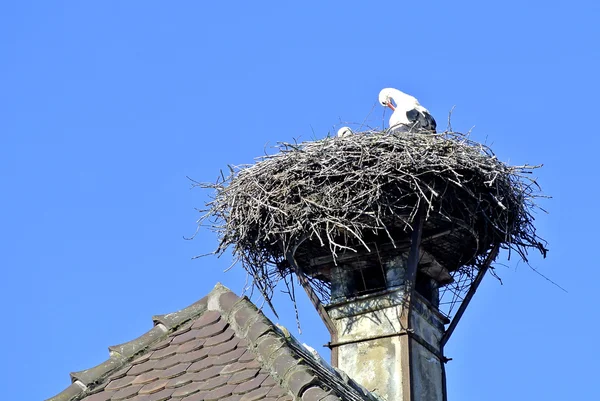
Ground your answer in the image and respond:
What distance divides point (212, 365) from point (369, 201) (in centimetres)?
425

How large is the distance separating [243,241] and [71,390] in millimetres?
4709

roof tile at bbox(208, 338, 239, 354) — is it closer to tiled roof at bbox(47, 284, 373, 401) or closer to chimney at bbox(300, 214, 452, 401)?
tiled roof at bbox(47, 284, 373, 401)

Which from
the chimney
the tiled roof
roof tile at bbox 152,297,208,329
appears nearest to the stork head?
the chimney

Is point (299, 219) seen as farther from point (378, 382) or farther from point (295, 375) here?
point (295, 375)

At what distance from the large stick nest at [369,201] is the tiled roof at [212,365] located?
11.3 feet

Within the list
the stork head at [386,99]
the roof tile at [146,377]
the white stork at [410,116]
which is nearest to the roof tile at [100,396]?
the roof tile at [146,377]

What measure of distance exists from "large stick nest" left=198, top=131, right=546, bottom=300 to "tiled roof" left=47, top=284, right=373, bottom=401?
3458mm

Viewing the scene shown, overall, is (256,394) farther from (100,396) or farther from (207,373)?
(100,396)

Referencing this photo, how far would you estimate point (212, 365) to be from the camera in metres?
5.48

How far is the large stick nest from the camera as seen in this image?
973 cm

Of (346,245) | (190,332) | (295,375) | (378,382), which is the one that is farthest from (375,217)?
(295,375)

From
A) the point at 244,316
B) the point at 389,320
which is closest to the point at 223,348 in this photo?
the point at 244,316

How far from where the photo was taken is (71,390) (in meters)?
5.68

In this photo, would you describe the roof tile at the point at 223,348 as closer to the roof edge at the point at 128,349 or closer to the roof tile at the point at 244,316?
the roof tile at the point at 244,316
